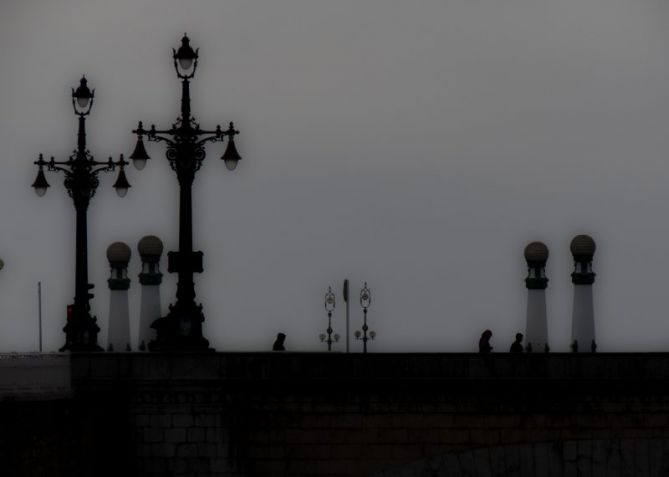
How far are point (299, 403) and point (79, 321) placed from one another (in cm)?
836

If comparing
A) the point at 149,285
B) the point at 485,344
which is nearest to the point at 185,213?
the point at 485,344

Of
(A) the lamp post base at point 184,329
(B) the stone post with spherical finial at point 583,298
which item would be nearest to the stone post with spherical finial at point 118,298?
(B) the stone post with spherical finial at point 583,298

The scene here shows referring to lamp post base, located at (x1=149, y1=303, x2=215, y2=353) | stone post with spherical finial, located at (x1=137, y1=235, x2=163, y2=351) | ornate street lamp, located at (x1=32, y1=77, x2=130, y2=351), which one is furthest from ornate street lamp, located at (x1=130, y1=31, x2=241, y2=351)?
stone post with spherical finial, located at (x1=137, y1=235, x2=163, y2=351)

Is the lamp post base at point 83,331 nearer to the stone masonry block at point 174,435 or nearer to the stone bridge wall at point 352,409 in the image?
the stone bridge wall at point 352,409

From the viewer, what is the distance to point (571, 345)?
76562 mm

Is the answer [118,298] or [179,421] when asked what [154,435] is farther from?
[118,298]

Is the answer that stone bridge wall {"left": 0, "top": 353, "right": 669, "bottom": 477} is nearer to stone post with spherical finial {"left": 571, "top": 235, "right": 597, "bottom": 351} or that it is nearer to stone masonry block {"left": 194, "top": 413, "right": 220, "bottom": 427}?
stone masonry block {"left": 194, "top": 413, "right": 220, "bottom": 427}

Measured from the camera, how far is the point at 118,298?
8338 cm

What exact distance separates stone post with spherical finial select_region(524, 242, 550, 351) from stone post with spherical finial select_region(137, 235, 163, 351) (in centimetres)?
774

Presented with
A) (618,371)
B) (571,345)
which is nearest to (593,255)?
(571,345)

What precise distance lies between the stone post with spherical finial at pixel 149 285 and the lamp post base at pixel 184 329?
10.8m

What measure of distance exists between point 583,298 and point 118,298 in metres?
11.7

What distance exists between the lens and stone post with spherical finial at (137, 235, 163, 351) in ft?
263

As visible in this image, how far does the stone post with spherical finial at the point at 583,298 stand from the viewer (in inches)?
2992
